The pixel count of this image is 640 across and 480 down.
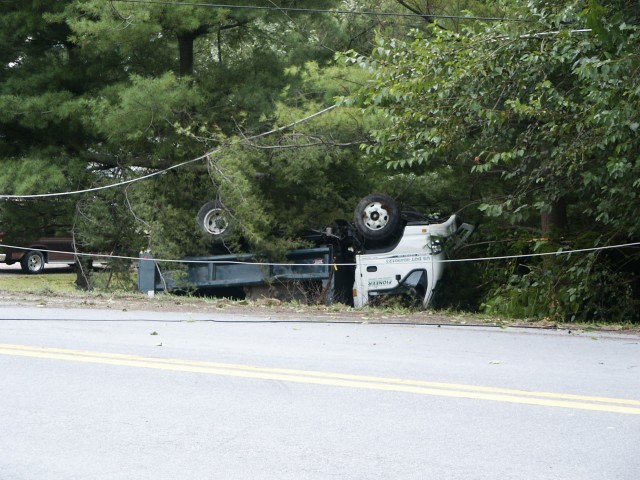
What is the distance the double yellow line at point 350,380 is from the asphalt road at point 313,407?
0.06 feet

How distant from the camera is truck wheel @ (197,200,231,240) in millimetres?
19091

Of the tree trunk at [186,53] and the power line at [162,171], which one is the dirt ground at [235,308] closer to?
the power line at [162,171]

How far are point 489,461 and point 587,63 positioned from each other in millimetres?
6935

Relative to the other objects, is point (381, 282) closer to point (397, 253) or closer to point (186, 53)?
point (397, 253)

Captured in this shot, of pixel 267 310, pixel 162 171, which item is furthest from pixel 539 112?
pixel 162 171

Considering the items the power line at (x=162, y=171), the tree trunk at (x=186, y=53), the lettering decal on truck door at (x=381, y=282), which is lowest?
the lettering decal on truck door at (x=381, y=282)

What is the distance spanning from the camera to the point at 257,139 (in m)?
18.8

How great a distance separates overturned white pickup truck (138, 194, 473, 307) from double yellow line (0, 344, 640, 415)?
28.6 ft

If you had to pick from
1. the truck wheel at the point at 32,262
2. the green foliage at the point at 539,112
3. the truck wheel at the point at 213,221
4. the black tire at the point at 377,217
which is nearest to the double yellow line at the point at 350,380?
the green foliage at the point at 539,112

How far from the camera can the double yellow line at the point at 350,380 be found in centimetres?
689

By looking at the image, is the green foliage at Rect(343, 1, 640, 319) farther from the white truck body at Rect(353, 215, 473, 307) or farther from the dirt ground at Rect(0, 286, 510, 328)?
the dirt ground at Rect(0, 286, 510, 328)

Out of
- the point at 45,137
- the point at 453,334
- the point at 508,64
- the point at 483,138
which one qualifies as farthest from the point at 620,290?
the point at 45,137

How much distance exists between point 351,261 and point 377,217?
1.60 m

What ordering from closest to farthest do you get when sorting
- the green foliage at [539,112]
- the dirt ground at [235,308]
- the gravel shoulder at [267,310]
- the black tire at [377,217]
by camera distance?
the green foliage at [539,112], the gravel shoulder at [267,310], the dirt ground at [235,308], the black tire at [377,217]
